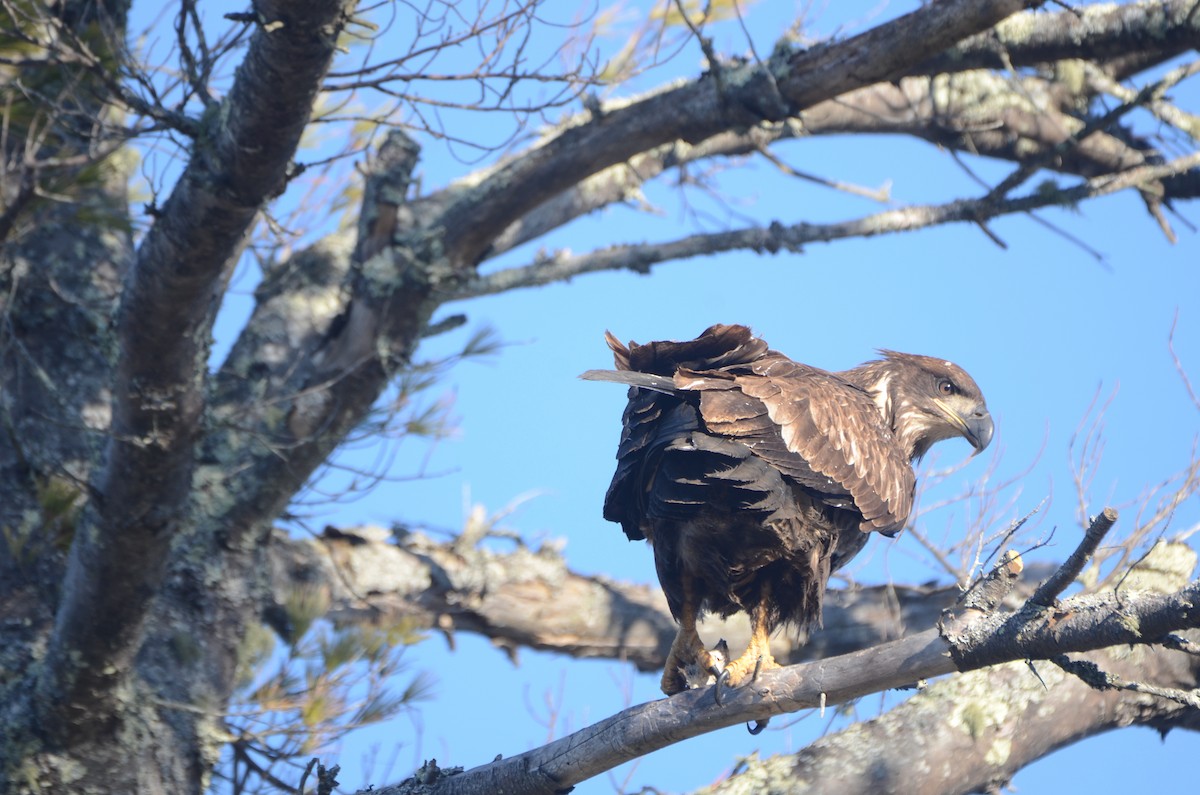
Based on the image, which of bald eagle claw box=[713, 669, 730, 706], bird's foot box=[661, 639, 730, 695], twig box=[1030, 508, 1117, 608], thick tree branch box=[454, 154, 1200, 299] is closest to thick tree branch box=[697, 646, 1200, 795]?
bird's foot box=[661, 639, 730, 695]

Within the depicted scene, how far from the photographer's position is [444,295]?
5098 mm

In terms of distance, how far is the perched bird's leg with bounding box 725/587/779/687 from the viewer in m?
3.05

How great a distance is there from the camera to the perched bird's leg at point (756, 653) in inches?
120

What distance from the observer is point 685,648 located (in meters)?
3.69

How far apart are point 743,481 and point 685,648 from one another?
80cm

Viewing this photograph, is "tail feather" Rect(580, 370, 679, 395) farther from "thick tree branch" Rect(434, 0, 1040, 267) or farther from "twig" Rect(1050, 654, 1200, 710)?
"thick tree branch" Rect(434, 0, 1040, 267)

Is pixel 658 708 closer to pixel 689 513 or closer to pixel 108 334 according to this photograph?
pixel 689 513

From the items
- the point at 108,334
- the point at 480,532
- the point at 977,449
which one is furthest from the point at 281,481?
the point at 977,449

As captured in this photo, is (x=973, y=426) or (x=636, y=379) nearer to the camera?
(x=636, y=379)

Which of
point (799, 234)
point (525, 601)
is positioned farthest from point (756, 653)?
point (525, 601)

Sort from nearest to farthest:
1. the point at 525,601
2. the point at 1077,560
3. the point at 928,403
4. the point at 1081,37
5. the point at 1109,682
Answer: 1. the point at 1077,560
2. the point at 1109,682
3. the point at 928,403
4. the point at 1081,37
5. the point at 525,601

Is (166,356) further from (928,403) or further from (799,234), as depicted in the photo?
(799,234)

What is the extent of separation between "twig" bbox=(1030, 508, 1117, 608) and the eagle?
84cm

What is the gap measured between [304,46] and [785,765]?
9.02ft
